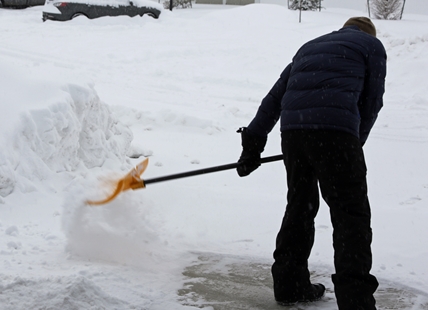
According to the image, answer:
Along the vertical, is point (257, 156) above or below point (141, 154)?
above

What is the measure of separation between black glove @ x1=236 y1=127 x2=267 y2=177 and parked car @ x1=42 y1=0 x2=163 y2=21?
16165mm

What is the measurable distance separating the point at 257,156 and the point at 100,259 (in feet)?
4.07

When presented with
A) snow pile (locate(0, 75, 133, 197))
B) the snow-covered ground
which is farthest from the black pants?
snow pile (locate(0, 75, 133, 197))

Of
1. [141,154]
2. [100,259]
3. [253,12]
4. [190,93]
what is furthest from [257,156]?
[253,12]

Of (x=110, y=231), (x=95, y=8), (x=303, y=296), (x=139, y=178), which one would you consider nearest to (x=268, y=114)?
(x=139, y=178)

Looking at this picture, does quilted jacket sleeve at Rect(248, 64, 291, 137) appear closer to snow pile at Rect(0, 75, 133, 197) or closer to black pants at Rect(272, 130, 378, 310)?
black pants at Rect(272, 130, 378, 310)

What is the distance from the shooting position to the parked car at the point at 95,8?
1784cm

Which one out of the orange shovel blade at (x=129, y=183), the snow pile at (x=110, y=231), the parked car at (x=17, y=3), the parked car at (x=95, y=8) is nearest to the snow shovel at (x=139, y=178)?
the orange shovel blade at (x=129, y=183)

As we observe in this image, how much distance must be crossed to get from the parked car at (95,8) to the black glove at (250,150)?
53.0 ft

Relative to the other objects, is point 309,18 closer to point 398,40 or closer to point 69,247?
point 398,40

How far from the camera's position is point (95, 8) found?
18.5 m

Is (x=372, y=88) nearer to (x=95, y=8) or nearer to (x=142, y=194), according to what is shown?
(x=142, y=194)

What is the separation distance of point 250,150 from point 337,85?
28.3 inches

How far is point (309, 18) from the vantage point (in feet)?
68.9
